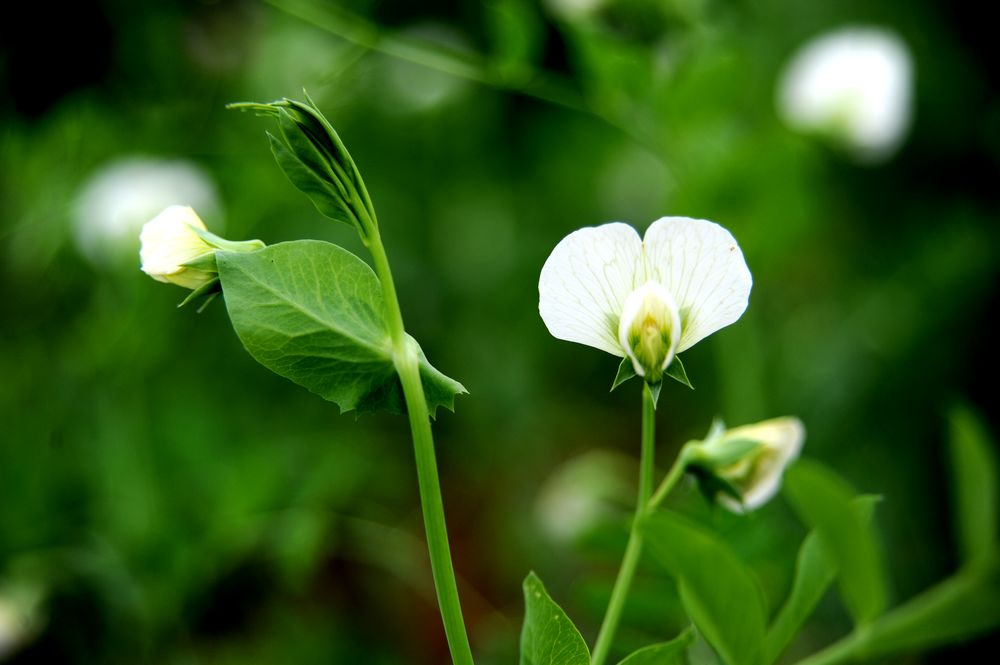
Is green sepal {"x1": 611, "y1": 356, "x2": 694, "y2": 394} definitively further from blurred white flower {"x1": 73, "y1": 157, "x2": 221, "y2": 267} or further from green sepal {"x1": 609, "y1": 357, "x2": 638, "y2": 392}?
blurred white flower {"x1": 73, "y1": 157, "x2": 221, "y2": 267}

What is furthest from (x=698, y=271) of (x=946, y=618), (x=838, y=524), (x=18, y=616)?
(x=18, y=616)

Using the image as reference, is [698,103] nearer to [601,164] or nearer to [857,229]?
[601,164]

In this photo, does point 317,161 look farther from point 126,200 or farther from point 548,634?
point 126,200

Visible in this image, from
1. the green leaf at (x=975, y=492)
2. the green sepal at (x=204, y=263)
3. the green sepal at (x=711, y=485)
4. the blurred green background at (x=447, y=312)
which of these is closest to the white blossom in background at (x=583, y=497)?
the blurred green background at (x=447, y=312)

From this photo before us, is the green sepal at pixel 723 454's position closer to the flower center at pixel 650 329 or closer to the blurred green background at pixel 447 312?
the flower center at pixel 650 329

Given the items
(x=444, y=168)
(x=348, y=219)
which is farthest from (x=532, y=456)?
(x=348, y=219)

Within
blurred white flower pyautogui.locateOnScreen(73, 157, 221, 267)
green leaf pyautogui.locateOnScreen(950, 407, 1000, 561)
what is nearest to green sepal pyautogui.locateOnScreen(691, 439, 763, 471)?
green leaf pyautogui.locateOnScreen(950, 407, 1000, 561)
